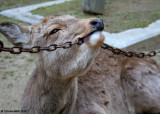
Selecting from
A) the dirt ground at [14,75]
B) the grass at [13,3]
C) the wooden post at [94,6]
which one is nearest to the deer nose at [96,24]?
the dirt ground at [14,75]

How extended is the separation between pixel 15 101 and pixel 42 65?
2.08 m

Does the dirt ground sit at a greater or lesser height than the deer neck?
lesser

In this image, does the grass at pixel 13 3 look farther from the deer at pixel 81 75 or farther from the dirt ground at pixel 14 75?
the deer at pixel 81 75

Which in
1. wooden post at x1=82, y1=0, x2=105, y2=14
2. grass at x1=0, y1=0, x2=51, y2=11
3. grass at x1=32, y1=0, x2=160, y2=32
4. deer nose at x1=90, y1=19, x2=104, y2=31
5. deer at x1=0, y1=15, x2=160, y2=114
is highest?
deer nose at x1=90, y1=19, x2=104, y2=31

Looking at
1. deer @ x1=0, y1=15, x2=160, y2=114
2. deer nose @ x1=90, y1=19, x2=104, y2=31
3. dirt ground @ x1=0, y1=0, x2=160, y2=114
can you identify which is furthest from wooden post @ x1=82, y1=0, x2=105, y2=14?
deer nose @ x1=90, y1=19, x2=104, y2=31

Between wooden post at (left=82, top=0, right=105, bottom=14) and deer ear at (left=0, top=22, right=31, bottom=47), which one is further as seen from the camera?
wooden post at (left=82, top=0, right=105, bottom=14)

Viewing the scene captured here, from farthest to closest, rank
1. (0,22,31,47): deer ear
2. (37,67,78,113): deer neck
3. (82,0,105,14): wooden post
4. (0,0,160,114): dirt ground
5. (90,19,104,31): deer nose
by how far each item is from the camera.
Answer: (82,0,105,14): wooden post → (0,0,160,114): dirt ground → (37,67,78,113): deer neck → (0,22,31,47): deer ear → (90,19,104,31): deer nose

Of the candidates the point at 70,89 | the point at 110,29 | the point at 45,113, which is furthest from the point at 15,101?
the point at 110,29

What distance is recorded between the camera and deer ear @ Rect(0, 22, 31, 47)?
3.07m

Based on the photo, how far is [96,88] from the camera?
4164 millimetres

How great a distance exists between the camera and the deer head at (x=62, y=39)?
2629 millimetres

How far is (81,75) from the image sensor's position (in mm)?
3268

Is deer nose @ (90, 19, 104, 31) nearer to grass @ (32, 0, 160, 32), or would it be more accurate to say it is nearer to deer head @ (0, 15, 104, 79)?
deer head @ (0, 15, 104, 79)

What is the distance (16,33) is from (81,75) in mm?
1139
